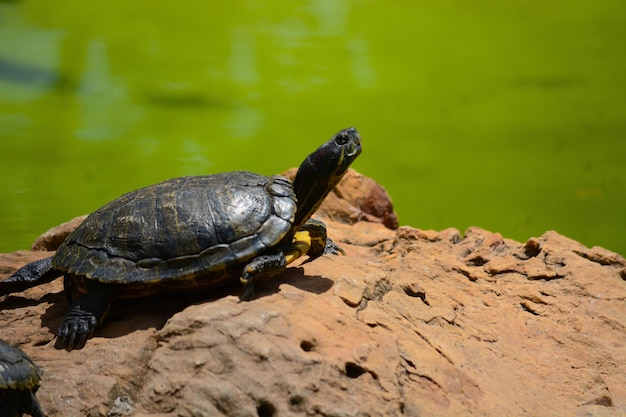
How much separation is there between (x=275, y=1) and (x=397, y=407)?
5.55m

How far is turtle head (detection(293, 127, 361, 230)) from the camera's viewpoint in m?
3.74

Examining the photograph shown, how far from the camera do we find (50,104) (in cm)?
661

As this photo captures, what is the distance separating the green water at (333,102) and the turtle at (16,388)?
2985 millimetres

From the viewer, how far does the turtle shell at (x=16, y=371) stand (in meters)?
2.96

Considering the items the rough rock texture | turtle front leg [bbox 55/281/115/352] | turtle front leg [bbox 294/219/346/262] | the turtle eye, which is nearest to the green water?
the rough rock texture

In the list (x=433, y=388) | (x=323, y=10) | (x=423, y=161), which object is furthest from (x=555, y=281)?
(x=323, y=10)

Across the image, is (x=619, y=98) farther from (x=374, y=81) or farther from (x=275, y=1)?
(x=275, y=1)

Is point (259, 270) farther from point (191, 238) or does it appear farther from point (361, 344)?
point (361, 344)

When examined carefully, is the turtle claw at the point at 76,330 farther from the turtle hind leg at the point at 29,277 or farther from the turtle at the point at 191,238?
the turtle hind leg at the point at 29,277

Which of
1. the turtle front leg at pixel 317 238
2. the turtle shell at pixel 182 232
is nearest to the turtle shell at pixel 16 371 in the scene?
the turtle shell at pixel 182 232

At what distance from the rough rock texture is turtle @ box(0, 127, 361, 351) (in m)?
0.13

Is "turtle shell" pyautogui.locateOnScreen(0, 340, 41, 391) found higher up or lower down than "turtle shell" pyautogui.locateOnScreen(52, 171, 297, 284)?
lower down

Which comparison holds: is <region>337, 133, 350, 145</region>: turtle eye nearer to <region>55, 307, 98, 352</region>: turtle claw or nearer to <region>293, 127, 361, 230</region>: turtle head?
<region>293, 127, 361, 230</region>: turtle head

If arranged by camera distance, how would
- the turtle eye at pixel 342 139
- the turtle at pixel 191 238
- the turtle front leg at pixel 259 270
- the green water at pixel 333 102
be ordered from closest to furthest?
1. the turtle front leg at pixel 259 270
2. the turtle at pixel 191 238
3. the turtle eye at pixel 342 139
4. the green water at pixel 333 102
